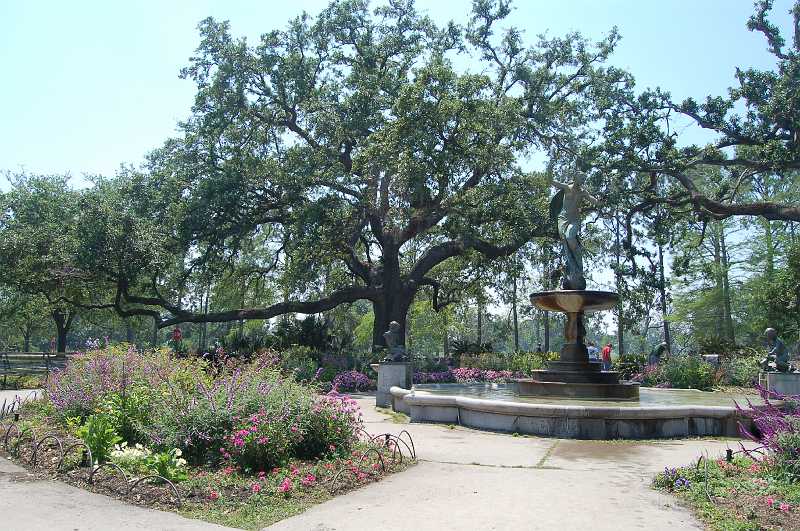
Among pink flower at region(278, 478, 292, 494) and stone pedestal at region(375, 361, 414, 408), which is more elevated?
stone pedestal at region(375, 361, 414, 408)

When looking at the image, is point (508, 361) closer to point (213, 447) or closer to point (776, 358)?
point (776, 358)

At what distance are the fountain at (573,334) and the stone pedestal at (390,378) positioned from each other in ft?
10.5

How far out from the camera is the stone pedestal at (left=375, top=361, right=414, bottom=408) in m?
16.6

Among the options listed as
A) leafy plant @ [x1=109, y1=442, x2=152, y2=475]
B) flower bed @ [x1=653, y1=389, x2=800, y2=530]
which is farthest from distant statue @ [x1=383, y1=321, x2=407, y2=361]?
flower bed @ [x1=653, y1=389, x2=800, y2=530]

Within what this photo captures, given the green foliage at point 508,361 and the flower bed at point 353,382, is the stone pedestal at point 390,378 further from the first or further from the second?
the green foliage at point 508,361

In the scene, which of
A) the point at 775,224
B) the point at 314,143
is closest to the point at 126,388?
the point at 314,143

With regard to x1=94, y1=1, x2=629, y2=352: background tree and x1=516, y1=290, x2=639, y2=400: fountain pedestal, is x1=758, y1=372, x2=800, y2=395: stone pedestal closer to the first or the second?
x1=516, y1=290, x2=639, y2=400: fountain pedestal

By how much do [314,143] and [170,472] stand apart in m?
23.2

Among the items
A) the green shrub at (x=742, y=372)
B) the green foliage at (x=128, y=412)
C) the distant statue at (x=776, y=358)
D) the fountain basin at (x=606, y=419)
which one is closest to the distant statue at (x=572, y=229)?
the fountain basin at (x=606, y=419)

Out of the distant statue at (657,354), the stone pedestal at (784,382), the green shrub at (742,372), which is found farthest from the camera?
the distant statue at (657,354)

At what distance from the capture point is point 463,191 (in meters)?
26.1

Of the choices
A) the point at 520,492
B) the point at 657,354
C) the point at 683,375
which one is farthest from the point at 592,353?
the point at 520,492

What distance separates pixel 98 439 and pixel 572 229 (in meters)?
10.7

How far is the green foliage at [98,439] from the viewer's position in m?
8.09
